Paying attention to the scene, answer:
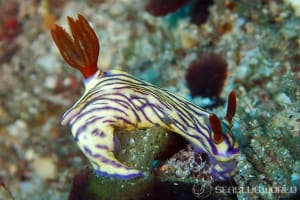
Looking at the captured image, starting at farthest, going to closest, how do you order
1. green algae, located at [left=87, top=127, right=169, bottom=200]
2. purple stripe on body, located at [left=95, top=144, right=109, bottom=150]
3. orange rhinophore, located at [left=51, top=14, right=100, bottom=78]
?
orange rhinophore, located at [left=51, top=14, right=100, bottom=78], purple stripe on body, located at [left=95, top=144, right=109, bottom=150], green algae, located at [left=87, top=127, right=169, bottom=200]

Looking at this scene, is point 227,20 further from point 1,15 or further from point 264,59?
point 1,15

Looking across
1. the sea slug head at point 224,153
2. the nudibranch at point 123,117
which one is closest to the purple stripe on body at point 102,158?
the nudibranch at point 123,117

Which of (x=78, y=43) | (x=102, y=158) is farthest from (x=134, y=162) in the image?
(x=78, y=43)

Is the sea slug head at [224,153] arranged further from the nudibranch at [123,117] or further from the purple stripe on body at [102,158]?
the purple stripe on body at [102,158]

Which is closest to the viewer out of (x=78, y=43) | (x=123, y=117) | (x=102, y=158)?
(x=102, y=158)

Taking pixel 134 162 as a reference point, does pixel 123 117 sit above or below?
above

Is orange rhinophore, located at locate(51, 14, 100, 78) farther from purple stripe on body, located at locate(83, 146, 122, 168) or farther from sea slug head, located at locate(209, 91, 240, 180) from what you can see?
sea slug head, located at locate(209, 91, 240, 180)

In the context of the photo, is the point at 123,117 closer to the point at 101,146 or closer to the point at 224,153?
the point at 101,146

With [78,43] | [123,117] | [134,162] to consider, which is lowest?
[134,162]

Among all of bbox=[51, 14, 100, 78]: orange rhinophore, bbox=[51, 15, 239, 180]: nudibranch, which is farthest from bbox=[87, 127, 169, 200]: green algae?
bbox=[51, 14, 100, 78]: orange rhinophore
